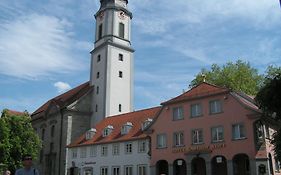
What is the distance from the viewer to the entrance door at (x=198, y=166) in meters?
39.8

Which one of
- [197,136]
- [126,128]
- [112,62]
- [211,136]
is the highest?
[112,62]

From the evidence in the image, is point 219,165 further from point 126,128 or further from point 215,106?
point 126,128

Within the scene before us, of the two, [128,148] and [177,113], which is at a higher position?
[177,113]

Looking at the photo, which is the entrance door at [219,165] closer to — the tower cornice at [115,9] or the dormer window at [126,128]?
the dormer window at [126,128]

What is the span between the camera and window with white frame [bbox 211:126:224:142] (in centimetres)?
3797

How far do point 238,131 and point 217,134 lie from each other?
7.43 ft

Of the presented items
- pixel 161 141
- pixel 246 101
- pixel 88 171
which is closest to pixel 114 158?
pixel 88 171

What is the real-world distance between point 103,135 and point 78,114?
11.4m

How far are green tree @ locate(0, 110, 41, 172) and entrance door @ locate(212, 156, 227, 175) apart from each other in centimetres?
1936

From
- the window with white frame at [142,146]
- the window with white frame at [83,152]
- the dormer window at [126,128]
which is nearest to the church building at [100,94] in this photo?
the window with white frame at [83,152]

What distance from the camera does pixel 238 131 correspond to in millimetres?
36875

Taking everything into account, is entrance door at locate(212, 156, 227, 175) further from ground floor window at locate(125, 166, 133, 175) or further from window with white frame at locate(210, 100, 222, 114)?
ground floor window at locate(125, 166, 133, 175)

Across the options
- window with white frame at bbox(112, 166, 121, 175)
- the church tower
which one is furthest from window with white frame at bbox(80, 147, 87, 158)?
the church tower

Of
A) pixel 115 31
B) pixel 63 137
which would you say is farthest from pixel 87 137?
pixel 115 31
